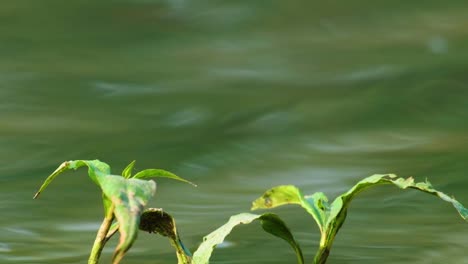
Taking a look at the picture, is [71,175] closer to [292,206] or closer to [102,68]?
[292,206]

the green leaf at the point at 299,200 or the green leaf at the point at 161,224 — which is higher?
the green leaf at the point at 299,200

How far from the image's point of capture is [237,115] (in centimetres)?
327

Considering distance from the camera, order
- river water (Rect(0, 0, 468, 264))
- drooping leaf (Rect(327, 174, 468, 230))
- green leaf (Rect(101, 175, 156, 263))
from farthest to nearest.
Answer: river water (Rect(0, 0, 468, 264)), drooping leaf (Rect(327, 174, 468, 230)), green leaf (Rect(101, 175, 156, 263))

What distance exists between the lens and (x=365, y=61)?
361 centimetres

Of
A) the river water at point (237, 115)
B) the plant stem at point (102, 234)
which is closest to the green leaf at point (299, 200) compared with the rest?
the plant stem at point (102, 234)

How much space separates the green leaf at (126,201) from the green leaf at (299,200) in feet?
0.47

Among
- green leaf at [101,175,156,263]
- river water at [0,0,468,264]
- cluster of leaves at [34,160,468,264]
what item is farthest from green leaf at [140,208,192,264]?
river water at [0,0,468,264]

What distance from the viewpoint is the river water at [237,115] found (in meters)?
2.17

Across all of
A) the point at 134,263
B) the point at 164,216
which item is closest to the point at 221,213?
the point at 134,263

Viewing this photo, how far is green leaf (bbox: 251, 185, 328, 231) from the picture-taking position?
3.15 feet

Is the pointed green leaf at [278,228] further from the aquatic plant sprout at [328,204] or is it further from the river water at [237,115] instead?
the river water at [237,115]

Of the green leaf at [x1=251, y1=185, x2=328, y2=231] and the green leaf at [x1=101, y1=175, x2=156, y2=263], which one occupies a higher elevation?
the green leaf at [x1=101, y1=175, x2=156, y2=263]

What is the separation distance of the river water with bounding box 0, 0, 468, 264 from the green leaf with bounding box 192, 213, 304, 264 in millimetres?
802

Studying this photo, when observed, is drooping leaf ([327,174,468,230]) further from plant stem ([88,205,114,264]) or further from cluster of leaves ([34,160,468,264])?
plant stem ([88,205,114,264])
